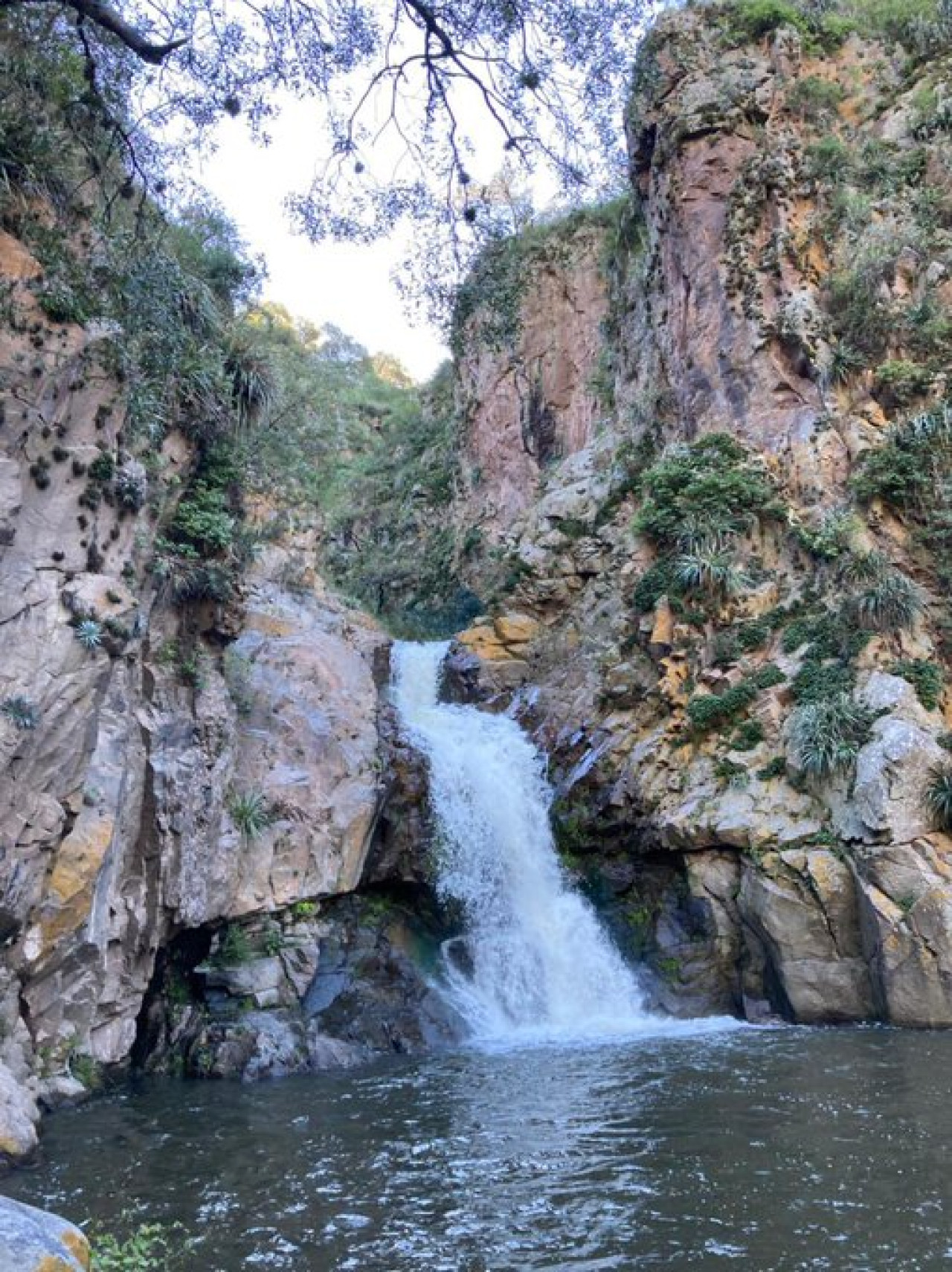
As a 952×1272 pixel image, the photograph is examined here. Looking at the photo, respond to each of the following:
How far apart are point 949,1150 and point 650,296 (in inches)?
976

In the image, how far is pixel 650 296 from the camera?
2800 cm

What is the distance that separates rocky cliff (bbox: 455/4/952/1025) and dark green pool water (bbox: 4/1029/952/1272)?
4.15 m

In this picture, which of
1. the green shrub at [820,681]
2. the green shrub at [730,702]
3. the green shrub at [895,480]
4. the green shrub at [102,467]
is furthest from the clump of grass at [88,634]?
the green shrub at [895,480]

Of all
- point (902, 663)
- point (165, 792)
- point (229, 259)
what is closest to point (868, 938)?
point (902, 663)

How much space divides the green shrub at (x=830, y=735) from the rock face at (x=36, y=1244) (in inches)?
561

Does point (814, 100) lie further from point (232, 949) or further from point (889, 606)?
point (232, 949)

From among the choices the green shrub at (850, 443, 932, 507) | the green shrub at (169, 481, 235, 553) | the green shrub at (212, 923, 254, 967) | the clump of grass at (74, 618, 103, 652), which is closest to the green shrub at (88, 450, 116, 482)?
the clump of grass at (74, 618, 103, 652)

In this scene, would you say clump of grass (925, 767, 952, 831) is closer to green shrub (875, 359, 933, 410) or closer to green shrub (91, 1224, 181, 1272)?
green shrub (875, 359, 933, 410)

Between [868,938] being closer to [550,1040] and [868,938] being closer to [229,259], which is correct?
[550,1040]

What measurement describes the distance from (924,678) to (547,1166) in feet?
41.1

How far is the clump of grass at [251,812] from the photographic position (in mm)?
15719

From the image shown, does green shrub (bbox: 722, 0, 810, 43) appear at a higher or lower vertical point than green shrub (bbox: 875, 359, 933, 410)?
higher

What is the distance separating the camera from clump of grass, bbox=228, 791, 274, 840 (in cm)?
1572

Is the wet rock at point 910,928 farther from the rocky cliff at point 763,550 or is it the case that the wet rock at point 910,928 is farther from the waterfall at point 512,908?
the waterfall at point 512,908
